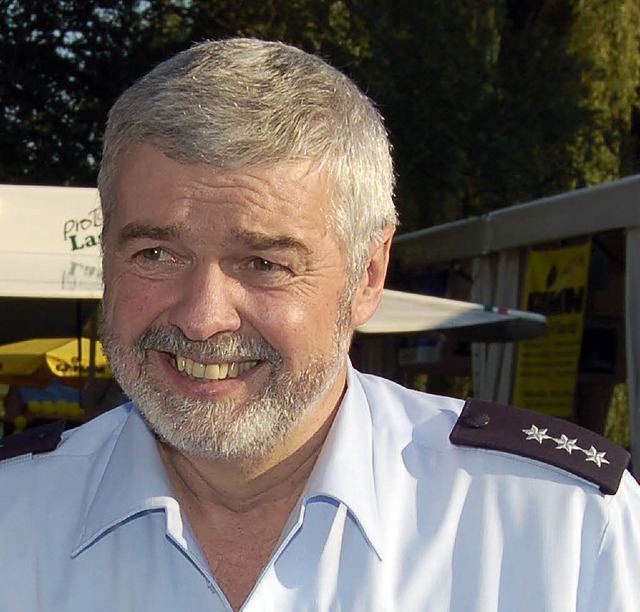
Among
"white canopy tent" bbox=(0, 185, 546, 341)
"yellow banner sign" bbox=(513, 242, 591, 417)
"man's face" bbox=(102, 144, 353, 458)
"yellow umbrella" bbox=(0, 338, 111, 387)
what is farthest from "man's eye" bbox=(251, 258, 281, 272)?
"yellow umbrella" bbox=(0, 338, 111, 387)

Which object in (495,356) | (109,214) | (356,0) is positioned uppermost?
(356,0)

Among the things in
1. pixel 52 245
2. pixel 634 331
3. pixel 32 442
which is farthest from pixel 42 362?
pixel 32 442

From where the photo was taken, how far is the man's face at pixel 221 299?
1.67 meters

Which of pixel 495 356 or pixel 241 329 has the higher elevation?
pixel 241 329

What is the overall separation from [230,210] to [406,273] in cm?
713

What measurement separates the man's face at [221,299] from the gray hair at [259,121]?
27 millimetres

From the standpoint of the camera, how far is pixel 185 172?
1.68 metres

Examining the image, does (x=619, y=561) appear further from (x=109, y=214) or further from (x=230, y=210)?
(x=109, y=214)

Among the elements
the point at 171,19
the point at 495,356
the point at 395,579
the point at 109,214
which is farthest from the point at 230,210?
the point at 171,19

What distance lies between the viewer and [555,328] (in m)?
6.41

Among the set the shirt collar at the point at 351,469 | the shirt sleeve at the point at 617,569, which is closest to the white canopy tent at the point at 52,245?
the shirt collar at the point at 351,469

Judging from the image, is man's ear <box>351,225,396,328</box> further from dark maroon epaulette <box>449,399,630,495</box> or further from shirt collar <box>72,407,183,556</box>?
shirt collar <box>72,407,183,556</box>

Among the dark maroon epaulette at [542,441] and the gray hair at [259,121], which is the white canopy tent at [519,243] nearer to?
the dark maroon epaulette at [542,441]

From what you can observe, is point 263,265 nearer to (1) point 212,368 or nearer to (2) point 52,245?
(1) point 212,368
